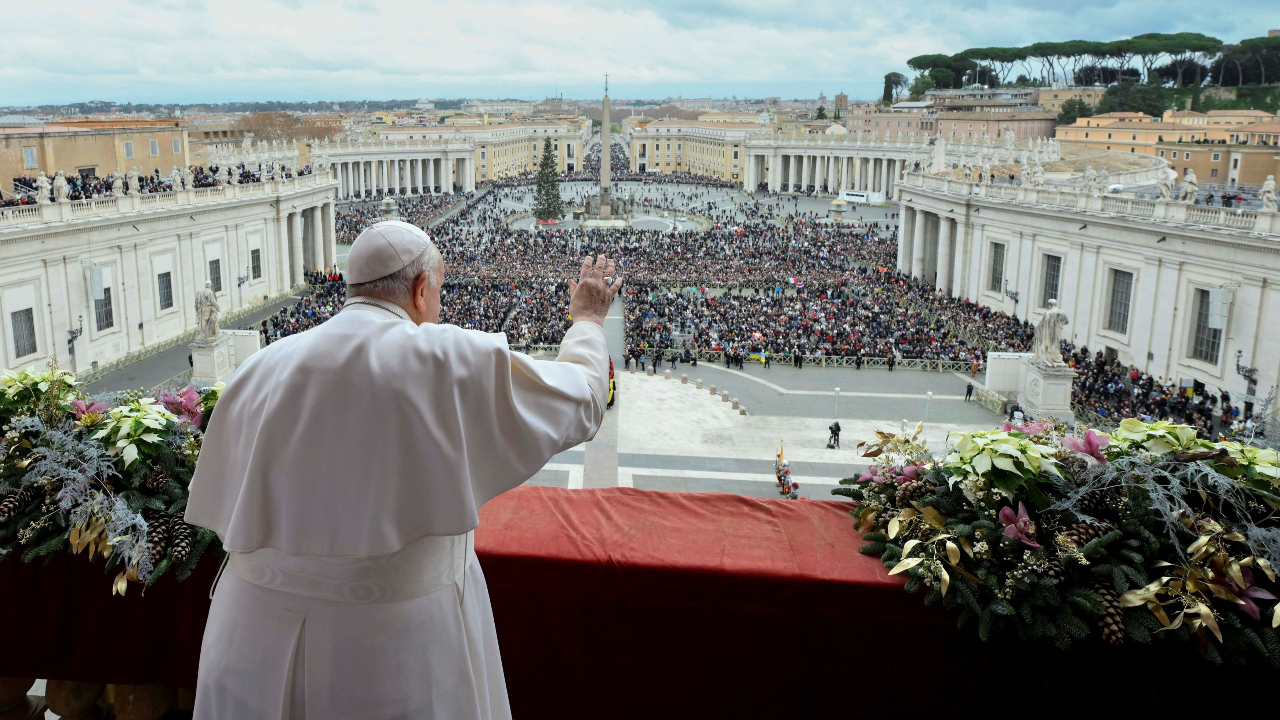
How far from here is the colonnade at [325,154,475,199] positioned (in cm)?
8656

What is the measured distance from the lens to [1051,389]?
22.1m

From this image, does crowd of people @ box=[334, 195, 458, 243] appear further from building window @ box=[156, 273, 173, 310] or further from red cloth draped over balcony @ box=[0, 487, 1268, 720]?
red cloth draped over balcony @ box=[0, 487, 1268, 720]

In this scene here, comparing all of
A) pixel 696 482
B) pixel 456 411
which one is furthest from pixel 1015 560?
pixel 696 482

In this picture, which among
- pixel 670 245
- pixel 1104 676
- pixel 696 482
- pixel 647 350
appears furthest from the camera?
pixel 670 245

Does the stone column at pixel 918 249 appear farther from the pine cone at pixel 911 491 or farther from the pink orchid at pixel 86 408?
the pink orchid at pixel 86 408

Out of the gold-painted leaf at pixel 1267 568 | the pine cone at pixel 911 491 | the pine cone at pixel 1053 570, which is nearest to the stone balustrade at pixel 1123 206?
the gold-painted leaf at pixel 1267 568

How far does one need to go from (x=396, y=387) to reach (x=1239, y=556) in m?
3.31

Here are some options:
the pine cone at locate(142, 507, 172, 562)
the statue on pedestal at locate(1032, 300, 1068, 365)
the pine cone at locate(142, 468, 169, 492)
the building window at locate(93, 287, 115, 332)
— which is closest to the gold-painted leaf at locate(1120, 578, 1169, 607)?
the pine cone at locate(142, 507, 172, 562)

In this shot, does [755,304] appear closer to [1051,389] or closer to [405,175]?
[1051,389]

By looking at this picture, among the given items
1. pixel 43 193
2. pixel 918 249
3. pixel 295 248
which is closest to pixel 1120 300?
pixel 918 249

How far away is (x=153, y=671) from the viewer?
407cm

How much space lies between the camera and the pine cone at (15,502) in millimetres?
3869

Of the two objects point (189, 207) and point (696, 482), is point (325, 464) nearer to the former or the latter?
point (696, 482)

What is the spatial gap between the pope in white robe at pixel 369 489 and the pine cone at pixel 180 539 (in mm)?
1161
